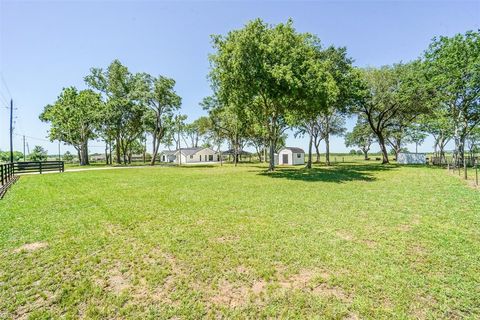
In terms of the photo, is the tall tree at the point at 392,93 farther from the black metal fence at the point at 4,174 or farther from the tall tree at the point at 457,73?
the black metal fence at the point at 4,174

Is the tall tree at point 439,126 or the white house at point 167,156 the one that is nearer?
the tall tree at point 439,126

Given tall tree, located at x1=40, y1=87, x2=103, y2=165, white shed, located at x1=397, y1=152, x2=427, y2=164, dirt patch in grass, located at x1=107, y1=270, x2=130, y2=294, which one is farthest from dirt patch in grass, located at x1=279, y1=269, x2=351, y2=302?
tall tree, located at x1=40, y1=87, x2=103, y2=165

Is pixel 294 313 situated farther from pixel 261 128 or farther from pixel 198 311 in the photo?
pixel 261 128

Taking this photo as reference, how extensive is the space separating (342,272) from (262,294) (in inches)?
55.8

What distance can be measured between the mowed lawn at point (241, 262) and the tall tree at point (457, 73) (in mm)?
18593

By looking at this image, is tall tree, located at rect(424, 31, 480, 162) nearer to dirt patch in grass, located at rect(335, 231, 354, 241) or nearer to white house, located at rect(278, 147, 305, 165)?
white house, located at rect(278, 147, 305, 165)

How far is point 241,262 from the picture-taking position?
13.4 ft

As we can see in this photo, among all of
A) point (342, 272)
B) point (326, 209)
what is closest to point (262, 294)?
point (342, 272)


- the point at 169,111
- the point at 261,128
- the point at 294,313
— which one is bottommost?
the point at 294,313

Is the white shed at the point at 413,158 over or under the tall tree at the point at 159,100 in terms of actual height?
under

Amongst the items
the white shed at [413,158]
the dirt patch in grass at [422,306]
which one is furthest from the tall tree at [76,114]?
the white shed at [413,158]

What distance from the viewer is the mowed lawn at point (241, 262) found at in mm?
2986

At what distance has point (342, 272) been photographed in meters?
3.72

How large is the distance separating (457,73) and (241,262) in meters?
26.2
